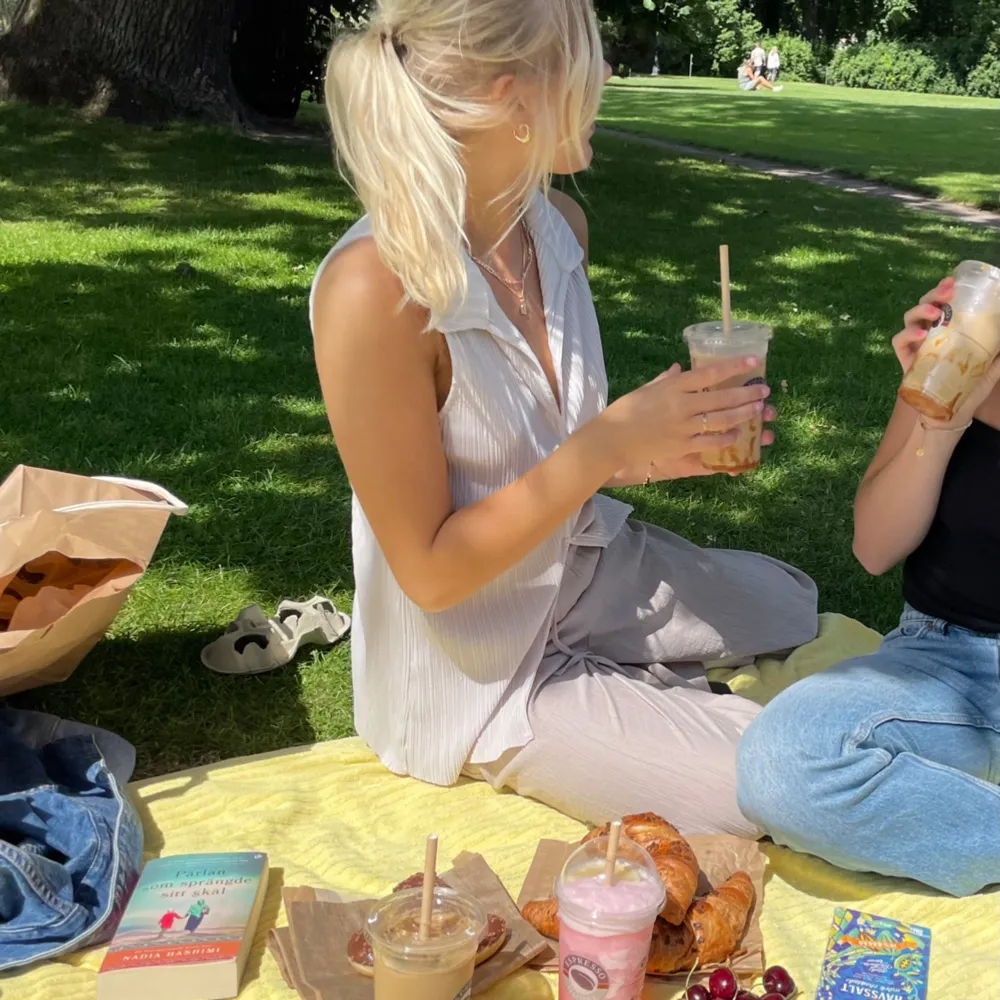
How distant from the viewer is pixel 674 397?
2.15m

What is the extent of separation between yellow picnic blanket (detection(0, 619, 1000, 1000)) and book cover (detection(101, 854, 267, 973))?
10 centimetres

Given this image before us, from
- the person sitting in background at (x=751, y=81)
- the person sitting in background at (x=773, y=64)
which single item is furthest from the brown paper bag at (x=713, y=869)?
the person sitting in background at (x=773, y=64)

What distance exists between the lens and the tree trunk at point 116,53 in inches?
448

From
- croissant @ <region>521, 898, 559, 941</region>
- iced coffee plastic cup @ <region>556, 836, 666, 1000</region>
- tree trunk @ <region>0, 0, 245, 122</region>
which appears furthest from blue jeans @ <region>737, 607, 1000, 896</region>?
tree trunk @ <region>0, 0, 245, 122</region>

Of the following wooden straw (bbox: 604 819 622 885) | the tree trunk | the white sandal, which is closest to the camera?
wooden straw (bbox: 604 819 622 885)

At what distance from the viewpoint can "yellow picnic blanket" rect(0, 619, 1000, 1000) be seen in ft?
7.21

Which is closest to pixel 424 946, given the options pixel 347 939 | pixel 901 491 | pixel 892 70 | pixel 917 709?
pixel 347 939

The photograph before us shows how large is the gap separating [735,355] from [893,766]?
0.83 metres

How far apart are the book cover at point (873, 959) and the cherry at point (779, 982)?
5cm

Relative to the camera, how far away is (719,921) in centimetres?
218

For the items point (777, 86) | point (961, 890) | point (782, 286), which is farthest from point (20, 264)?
point (777, 86)

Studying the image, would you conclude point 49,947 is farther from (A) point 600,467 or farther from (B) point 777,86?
(B) point 777,86

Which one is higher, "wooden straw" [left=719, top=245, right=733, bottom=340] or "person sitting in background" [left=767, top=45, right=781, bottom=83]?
"person sitting in background" [left=767, top=45, right=781, bottom=83]

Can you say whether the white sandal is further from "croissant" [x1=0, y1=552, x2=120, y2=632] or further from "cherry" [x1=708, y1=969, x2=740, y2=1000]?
"cherry" [x1=708, y1=969, x2=740, y2=1000]
